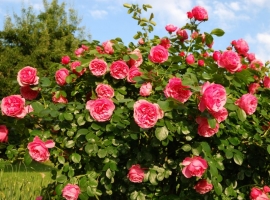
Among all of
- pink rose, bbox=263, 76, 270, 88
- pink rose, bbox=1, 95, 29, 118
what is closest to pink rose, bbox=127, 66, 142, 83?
pink rose, bbox=1, 95, 29, 118

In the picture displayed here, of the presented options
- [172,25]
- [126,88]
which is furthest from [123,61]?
[172,25]

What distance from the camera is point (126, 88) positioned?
293cm

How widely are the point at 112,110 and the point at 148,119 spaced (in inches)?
15.6

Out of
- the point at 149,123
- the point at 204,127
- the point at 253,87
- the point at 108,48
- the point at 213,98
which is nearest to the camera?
the point at 213,98

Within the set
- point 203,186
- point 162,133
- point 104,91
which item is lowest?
point 203,186

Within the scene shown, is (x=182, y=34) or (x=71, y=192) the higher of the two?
(x=182, y=34)

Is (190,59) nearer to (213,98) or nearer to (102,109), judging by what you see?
(102,109)

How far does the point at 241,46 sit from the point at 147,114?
144 centimetres

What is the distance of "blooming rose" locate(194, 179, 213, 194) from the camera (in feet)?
8.47

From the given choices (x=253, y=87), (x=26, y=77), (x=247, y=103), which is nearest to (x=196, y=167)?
(x=247, y=103)

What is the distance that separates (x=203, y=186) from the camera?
2592 millimetres

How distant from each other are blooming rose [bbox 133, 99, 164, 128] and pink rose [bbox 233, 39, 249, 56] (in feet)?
4.43

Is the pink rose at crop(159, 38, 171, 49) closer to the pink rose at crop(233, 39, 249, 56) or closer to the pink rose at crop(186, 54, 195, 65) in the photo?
the pink rose at crop(186, 54, 195, 65)

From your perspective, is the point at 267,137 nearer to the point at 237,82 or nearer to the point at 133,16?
the point at 237,82
